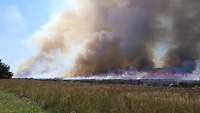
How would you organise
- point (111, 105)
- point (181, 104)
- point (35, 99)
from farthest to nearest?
1. point (35, 99)
2. point (111, 105)
3. point (181, 104)

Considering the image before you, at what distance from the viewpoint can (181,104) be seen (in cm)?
2175

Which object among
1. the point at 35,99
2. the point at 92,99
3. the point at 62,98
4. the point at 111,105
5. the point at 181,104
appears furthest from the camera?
the point at 35,99

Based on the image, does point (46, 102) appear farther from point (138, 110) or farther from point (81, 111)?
point (138, 110)

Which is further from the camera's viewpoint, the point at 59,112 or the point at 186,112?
the point at 59,112

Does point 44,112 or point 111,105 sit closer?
point 111,105

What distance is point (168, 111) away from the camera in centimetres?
2116

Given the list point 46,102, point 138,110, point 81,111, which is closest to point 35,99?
point 46,102

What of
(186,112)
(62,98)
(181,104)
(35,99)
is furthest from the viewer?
(35,99)

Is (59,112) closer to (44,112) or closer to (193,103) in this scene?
(44,112)

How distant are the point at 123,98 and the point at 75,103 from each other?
144 inches

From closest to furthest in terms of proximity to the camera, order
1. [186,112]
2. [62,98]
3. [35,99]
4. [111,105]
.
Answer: [186,112] → [111,105] → [62,98] → [35,99]

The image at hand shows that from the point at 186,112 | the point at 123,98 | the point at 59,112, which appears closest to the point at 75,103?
the point at 59,112

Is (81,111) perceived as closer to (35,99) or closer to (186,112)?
(186,112)

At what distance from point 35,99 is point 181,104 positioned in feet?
57.7
